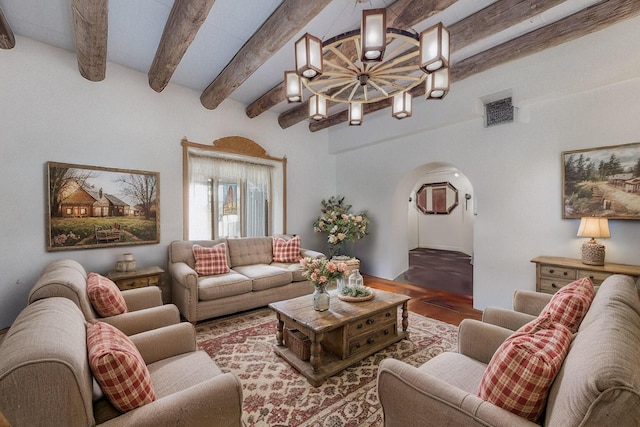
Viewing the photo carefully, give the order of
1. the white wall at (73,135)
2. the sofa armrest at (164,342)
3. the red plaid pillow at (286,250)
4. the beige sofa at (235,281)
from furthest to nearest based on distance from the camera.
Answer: the red plaid pillow at (286,250) → the beige sofa at (235,281) → the white wall at (73,135) → the sofa armrest at (164,342)

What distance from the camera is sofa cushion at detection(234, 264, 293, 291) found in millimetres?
3666

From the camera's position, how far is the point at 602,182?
2939 millimetres

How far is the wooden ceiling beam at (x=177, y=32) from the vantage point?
7.08ft

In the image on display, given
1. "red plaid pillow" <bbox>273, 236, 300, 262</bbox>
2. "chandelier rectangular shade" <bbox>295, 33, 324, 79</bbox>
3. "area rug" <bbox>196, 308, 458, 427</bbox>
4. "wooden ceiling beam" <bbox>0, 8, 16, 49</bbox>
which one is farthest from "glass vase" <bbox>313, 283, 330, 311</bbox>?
"wooden ceiling beam" <bbox>0, 8, 16, 49</bbox>

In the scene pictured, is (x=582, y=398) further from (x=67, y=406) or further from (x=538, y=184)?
(x=538, y=184)

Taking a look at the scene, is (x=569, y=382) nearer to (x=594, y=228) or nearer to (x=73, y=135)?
(x=594, y=228)

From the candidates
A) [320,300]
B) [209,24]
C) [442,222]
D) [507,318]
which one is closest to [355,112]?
[209,24]

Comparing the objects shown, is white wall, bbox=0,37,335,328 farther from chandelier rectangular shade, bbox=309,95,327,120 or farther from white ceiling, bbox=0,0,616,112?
chandelier rectangular shade, bbox=309,95,327,120

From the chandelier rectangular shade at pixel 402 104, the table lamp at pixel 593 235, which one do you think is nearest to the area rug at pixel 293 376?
the table lamp at pixel 593 235

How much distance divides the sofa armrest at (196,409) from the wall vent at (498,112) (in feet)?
13.4

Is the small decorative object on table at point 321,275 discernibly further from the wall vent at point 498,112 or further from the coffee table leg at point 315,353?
the wall vent at point 498,112

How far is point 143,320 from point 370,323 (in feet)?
6.05

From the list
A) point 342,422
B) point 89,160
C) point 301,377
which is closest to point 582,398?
point 342,422

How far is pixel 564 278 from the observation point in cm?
288
